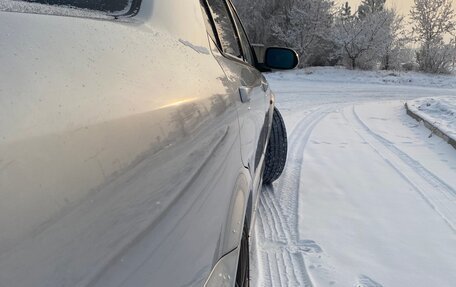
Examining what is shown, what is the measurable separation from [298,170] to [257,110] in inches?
109

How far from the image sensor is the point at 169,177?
1042 mm

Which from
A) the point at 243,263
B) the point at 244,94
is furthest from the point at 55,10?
the point at 243,263

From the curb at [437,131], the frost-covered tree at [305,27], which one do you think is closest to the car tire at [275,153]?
the curb at [437,131]

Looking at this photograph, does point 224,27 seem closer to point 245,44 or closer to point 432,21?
point 245,44

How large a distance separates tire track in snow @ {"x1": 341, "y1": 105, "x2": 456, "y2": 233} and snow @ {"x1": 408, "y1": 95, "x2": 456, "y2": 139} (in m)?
0.95

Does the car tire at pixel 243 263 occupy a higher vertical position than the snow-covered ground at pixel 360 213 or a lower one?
higher

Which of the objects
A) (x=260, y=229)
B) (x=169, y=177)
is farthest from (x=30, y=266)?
(x=260, y=229)

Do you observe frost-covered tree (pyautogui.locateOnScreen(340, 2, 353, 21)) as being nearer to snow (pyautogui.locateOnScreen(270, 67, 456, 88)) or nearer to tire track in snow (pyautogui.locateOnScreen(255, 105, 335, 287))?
snow (pyautogui.locateOnScreen(270, 67, 456, 88))

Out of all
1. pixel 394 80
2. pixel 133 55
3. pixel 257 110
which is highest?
pixel 133 55

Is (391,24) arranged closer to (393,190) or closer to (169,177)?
(393,190)

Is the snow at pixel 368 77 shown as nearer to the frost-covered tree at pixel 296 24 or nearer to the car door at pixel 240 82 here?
the frost-covered tree at pixel 296 24

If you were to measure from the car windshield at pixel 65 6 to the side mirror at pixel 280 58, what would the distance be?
2.57 m

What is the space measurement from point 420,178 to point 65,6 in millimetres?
4485

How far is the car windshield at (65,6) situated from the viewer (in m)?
1.04
